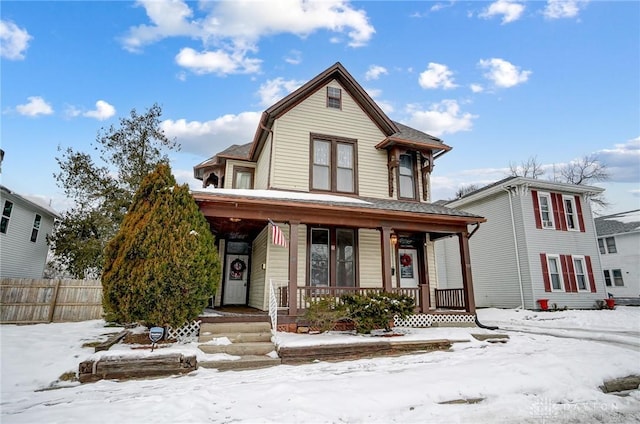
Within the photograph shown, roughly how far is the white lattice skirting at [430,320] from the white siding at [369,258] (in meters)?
1.34

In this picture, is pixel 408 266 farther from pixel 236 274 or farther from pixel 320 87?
pixel 320 87

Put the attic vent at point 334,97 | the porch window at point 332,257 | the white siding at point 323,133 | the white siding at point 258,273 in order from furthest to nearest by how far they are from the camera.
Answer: the attic vent at point 334,97 → the white siding at point 323,133 → the porch window at point 332,257 → the white siding at point 258,273

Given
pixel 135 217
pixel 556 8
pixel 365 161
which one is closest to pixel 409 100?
pixel 556 8

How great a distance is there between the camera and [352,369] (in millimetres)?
5375

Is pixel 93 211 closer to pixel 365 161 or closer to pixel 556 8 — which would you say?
pixel 365 161

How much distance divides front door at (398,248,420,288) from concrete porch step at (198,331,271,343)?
222 inches

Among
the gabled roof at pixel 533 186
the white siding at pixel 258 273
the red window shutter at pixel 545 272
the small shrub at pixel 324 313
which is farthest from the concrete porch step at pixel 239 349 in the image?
the gabled roof at pixel 533 186

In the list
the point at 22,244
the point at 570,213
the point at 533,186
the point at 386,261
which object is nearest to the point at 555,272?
the point at 570,213

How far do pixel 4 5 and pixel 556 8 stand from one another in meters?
18.0

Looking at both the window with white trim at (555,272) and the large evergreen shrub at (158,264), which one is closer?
the large evergreen shrub at (158,264)

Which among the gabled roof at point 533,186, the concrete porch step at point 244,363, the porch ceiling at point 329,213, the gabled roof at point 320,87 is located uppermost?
the gabled roof at point 320,87

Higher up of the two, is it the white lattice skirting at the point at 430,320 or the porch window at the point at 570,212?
the porch window at the point at 570,212

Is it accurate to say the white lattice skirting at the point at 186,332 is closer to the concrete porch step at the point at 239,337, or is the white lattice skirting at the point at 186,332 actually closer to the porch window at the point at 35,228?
the concrete porch step at the point at 239,337

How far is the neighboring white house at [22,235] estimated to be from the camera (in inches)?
583
